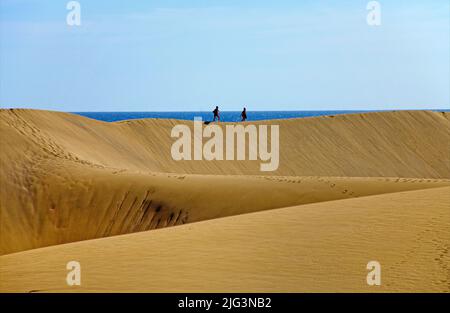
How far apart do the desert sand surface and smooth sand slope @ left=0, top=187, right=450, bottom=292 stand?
0.03 meters

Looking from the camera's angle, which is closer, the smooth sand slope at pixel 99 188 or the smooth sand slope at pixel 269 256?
the smooth sand slope at pixel 269 256

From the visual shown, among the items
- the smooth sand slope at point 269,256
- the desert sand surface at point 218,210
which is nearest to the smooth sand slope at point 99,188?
the desert sand surface at point 218,210

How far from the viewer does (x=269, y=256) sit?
32.7 ft

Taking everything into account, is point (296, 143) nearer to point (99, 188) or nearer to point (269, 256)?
point (99, 188)

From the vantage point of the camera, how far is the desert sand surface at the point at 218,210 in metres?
9.06

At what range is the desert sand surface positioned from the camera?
9.06m

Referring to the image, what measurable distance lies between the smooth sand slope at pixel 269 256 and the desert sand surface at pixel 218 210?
32mm

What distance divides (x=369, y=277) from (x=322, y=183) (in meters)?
11.1

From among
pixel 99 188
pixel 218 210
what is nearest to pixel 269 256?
pixel 218 210

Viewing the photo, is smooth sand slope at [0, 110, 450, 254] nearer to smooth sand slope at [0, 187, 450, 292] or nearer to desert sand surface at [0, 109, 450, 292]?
desert sand surface at [0, 109, 450, 292]

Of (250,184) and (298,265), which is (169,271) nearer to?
(298,265)

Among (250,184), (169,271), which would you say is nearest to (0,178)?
(250,184)

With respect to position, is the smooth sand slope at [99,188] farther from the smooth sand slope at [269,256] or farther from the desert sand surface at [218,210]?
the smooth sand slope at [269,256]

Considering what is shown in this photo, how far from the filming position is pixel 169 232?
12867mm
